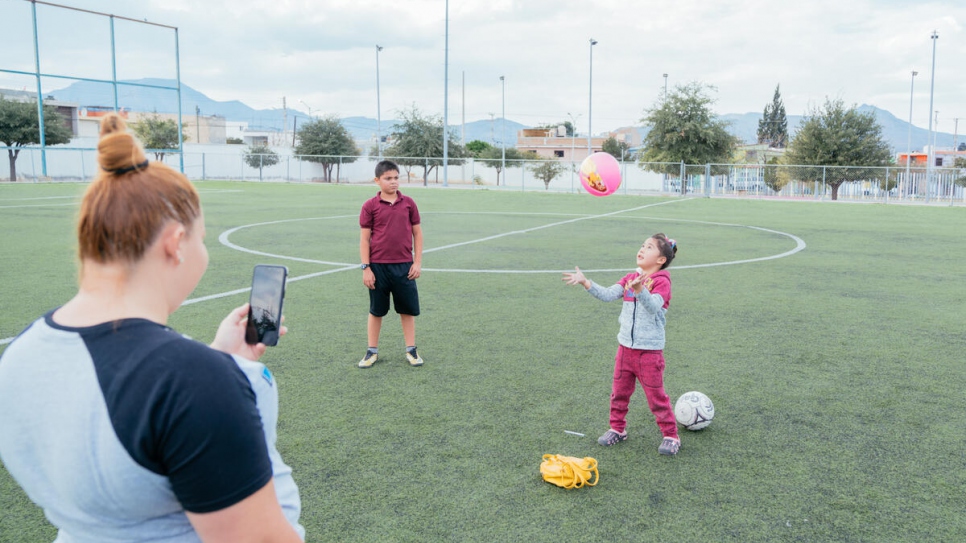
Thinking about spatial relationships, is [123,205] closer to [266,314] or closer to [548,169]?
[266,314]

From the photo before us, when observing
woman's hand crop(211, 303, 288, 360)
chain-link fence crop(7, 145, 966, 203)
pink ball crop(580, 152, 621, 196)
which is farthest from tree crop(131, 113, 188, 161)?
woman's hand crop(211, 303, 288, 360)

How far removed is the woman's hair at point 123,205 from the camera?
1.43 meters

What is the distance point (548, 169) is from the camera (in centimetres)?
5356

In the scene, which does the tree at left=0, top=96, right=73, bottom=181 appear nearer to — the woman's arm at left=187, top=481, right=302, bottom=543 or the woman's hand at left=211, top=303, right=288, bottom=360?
the woman's hand at left=211, top=303, right=288, bottom=360

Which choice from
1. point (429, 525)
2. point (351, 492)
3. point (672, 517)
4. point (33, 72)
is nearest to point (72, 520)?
point (429, 525)

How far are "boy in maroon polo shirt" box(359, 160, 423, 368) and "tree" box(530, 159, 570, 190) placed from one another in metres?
46.3

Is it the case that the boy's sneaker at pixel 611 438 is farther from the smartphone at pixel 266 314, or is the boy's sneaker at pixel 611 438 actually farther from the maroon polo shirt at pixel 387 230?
the smartphone at pixel 266 314

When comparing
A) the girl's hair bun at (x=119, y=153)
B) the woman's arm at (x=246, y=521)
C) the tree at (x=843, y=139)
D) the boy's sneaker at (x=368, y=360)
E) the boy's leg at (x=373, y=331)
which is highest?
the tree at (x=843, y=139)

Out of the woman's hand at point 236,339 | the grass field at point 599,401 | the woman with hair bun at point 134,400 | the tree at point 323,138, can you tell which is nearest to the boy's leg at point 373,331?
the grass field at point 599,401

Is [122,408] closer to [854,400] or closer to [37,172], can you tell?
[854,400]

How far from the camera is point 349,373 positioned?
6.29 meters

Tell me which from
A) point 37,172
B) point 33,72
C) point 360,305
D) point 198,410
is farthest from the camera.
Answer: point 37,172

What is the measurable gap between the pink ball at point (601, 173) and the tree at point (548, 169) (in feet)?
138

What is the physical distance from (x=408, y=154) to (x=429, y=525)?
196ft
